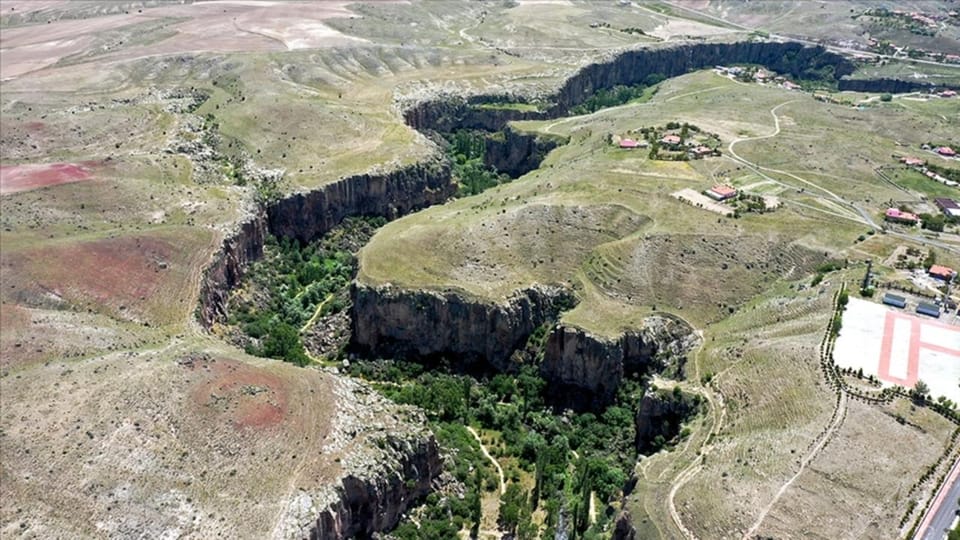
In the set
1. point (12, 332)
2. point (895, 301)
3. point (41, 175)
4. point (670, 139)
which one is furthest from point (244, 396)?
point (670, 139)

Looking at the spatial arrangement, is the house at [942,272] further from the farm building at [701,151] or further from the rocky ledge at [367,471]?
the rocky ledge at [367,471]

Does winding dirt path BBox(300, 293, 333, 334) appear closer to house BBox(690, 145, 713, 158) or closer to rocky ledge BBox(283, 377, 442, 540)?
rocky ledge BBox(283, 377, 442, 540)

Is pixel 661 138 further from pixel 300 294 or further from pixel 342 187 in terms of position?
pixel 300 294

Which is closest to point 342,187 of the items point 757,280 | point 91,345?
point 91,345

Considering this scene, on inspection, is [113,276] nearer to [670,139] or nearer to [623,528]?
[623,528]

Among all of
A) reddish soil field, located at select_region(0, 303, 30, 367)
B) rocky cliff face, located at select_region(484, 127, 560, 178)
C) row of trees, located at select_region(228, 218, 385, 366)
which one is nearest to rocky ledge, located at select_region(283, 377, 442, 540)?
row of trees, located at select_region(228, 218, 385, 366)

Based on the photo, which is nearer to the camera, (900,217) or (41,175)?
(900,217)
